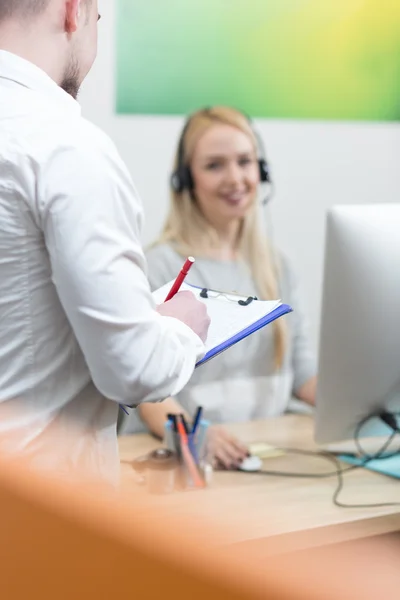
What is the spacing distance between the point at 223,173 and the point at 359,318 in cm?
125

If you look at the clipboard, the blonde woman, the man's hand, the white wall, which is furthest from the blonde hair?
the man's hand

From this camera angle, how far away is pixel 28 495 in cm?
20

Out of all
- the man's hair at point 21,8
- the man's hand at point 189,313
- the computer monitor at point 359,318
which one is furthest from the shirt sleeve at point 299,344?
the man's hair at point 21,8

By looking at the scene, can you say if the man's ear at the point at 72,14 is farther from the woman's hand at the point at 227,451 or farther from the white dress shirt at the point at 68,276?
the woman's hand at the point at 227,451

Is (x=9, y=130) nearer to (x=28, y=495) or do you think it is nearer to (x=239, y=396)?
(x=28, y=495)

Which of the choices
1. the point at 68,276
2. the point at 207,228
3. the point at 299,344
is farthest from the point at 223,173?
the point at 68,276

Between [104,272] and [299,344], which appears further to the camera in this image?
[299,344]

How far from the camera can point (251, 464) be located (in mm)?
1727

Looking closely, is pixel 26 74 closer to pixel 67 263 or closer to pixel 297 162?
pixel 67 263

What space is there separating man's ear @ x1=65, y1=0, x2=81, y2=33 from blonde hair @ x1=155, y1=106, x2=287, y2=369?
59.5 inches

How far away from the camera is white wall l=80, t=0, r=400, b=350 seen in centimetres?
294

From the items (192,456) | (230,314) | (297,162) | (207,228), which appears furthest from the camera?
(297,162)

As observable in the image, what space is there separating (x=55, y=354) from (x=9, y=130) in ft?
0.91

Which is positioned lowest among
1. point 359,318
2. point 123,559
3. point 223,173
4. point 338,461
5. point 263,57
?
point 338,461
